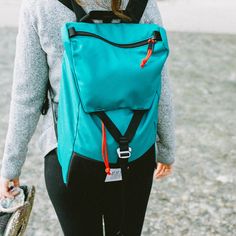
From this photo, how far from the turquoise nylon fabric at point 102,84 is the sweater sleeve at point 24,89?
13 centimetres

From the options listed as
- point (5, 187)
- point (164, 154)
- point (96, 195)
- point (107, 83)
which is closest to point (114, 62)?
point (107, 83)

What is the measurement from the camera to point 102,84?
143cm

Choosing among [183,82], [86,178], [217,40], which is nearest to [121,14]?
[86,178]

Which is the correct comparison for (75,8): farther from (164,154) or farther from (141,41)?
(164,154)

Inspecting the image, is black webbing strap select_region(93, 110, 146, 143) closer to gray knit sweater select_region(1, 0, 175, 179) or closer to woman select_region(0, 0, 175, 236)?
woman select_region(0, 0, 175, 236)

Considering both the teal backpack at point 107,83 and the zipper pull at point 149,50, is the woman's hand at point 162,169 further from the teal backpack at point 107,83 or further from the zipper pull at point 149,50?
the zipper pull at point 149,50

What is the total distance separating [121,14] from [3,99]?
4.72m

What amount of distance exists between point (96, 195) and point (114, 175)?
0.15 meters

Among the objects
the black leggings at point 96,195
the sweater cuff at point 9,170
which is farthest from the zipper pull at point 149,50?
the sweater cuff at point 9,170

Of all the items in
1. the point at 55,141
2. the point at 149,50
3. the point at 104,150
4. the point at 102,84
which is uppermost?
the point at 149,50

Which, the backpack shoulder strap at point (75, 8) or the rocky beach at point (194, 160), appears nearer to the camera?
the backpack shoulder strap at point (75, 8)

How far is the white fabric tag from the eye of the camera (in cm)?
153

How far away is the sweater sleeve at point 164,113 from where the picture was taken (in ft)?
5.20

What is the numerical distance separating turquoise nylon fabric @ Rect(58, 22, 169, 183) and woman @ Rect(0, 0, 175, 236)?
73mm
